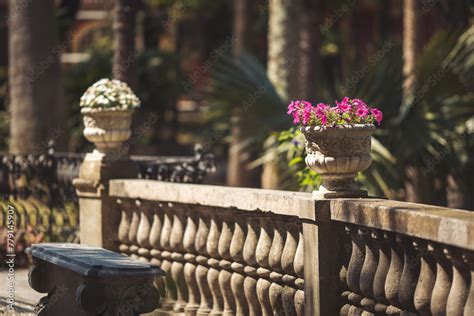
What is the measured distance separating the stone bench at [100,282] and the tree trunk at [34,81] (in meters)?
9.08

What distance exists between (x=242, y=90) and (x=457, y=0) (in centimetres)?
492

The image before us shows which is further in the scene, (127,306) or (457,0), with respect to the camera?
(457,0)

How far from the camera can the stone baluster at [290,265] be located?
9273 millimetres

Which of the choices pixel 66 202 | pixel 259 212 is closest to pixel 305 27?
pixel 66 202

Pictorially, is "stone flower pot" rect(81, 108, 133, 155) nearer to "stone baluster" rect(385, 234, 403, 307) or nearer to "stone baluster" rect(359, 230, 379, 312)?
"stone baluster" rect(359, 230, 379, 312)

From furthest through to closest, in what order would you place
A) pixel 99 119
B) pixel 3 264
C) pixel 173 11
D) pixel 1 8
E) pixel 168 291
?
pixel 1 8, pixel 173 11, pixel 3 264, pixel 99 119, pixel 168 291

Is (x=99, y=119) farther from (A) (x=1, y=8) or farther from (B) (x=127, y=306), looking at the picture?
(A) (x=1, y=8)

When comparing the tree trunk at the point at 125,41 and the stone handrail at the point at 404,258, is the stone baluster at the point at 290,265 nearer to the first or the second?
the stone handrail at the point at 404,258

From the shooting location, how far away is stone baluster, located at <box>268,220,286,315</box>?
9.44 m

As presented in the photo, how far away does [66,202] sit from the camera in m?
15.0

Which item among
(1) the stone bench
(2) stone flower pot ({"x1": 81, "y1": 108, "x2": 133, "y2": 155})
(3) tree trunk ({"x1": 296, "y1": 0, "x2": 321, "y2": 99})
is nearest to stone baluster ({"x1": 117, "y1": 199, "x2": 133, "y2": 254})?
(2) stone flower pot ({"x1": 81, "y1": 108, "x2": 133, "y2": 155})

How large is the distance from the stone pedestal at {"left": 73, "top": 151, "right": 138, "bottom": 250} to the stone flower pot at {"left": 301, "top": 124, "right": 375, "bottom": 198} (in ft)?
13.1

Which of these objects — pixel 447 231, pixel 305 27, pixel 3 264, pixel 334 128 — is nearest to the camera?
pixel 447 231

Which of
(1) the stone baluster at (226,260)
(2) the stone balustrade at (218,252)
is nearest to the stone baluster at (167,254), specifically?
(2) the stone balustrade at (218,252)
